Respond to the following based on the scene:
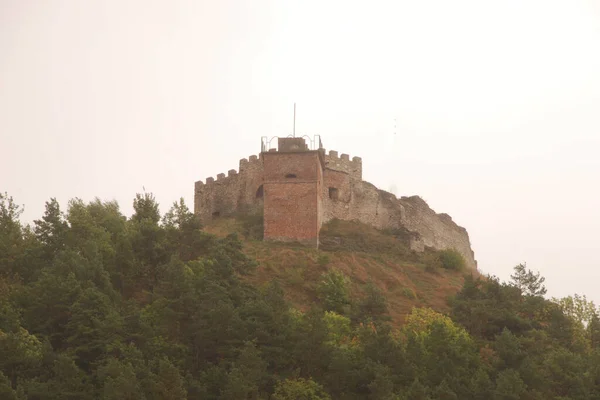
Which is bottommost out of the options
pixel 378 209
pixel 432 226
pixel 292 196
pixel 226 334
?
pixel 226 334

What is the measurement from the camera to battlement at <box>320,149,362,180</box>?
66.3 m

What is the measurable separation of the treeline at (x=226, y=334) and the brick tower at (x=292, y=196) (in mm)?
5968

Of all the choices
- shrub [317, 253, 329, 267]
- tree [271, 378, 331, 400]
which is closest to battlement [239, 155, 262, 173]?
shrub [317, 253, 329, 267]

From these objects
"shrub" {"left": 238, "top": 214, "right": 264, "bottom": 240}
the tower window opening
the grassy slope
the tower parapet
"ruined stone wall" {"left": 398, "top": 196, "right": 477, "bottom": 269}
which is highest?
the tower parapet

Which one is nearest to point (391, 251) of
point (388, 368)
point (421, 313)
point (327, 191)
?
point (327, 191)

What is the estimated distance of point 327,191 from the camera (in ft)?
212

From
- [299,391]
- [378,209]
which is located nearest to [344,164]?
[378,209]

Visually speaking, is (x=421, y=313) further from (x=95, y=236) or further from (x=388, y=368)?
(x=95, y=236)

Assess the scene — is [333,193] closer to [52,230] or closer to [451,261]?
[451,261]

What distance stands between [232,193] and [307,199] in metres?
8.16

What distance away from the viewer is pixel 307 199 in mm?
59344

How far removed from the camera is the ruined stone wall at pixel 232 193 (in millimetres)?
65062

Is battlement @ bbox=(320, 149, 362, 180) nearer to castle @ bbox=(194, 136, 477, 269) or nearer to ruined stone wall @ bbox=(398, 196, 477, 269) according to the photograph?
castle @ bbox=(194, 136, 477, 269)

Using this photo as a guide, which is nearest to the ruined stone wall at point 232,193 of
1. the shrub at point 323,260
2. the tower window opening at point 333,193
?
the tower window opening at point 333,193
